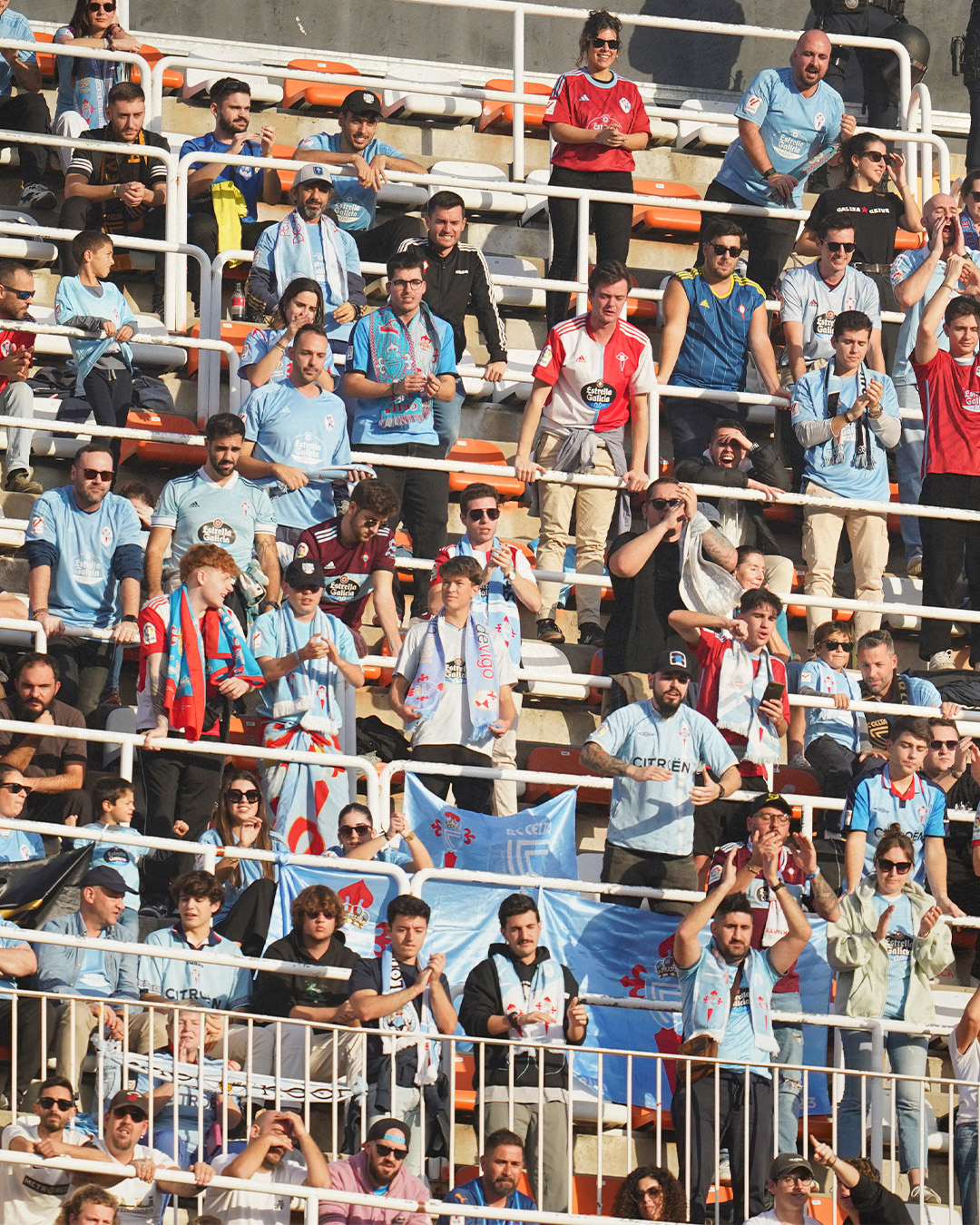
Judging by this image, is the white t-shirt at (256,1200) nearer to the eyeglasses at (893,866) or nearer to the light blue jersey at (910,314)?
the eyeglasses at (893,866)

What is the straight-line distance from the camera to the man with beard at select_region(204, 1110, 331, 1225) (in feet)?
32.2

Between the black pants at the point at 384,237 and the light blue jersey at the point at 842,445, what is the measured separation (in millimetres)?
2362

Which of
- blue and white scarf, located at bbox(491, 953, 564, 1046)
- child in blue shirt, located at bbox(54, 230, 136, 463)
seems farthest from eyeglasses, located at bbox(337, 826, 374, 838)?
child in blue shirt, located at bbox(54, 230, 136, 463)

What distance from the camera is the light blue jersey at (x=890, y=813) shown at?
39.5 feet

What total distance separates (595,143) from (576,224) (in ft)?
1.56

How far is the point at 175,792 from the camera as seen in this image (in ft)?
38.4

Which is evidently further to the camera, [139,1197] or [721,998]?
[721,998]

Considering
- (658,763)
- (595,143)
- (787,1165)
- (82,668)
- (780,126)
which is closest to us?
(787,1165)

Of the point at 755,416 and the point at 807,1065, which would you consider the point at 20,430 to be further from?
the point at 807,1065

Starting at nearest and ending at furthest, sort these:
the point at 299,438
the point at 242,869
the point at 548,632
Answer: the point at 242,869 → the point at 548,632 → the point at 299,438

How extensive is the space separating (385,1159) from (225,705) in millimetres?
2817

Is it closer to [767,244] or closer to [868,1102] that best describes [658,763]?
[868,1102]

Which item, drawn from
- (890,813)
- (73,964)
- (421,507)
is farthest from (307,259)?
(73,964)

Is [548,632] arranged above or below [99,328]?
below
